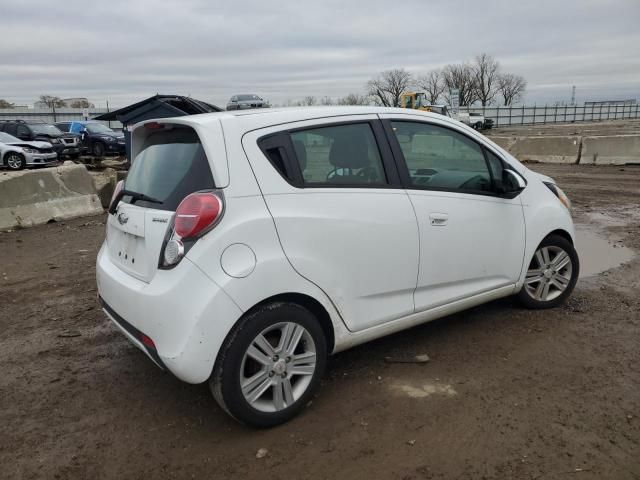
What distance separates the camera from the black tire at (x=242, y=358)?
2652mm

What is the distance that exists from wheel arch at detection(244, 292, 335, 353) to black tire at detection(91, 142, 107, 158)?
2228 centimetres

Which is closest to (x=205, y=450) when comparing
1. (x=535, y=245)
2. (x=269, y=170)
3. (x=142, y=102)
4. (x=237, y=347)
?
(x=237, y=347)

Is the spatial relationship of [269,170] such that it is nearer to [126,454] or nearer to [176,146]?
[176,146]

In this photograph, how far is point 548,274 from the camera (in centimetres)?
440

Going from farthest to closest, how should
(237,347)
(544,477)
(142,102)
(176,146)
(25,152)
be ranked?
(25,152) < (142,102) < (176,146) < (237,347) < (544,477)

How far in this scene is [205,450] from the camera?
2.76 metres

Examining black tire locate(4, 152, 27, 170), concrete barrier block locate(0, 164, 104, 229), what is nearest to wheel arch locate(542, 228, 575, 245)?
concrete barrier block locate(0, 164, 104, 229)

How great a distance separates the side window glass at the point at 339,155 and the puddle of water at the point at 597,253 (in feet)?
11.1

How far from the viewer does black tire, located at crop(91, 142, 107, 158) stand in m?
22.8

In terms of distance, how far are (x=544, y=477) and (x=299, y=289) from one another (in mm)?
1489

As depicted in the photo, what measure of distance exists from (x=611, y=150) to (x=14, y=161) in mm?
19133

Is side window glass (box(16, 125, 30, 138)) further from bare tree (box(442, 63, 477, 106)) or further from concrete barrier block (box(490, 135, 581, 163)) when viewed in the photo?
bare tree (box(442, 63, 477, 106))

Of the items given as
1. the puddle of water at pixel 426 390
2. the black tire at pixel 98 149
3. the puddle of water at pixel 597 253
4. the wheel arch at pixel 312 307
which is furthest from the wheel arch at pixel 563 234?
the black tire at pixel 98 149

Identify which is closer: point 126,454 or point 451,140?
point 126,454
